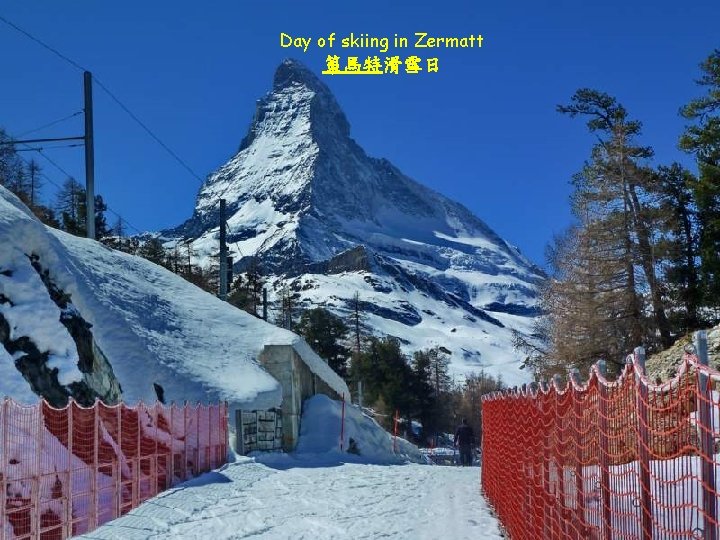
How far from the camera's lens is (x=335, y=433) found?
27.6 meters

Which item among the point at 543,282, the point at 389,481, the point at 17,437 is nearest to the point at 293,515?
the point at 17,437

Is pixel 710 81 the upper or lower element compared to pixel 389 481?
upper

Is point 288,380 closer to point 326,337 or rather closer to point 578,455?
point 578,455

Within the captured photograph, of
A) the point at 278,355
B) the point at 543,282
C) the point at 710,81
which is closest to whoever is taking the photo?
the point at 278,355

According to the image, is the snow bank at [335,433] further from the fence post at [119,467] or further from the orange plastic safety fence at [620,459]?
the orange plastic safety fence at [620,459]

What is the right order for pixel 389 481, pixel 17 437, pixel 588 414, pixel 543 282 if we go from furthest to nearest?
pixel 543 282, pixel 389 481, pixel 17 437, pixel 588 414

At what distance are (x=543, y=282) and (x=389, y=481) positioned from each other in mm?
28408

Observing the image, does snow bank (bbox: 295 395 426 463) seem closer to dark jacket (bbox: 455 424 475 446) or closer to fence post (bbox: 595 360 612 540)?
dark jacket (bbox: 455 424 475 446)

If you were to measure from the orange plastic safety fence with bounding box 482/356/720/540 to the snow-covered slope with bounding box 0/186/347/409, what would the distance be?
9450 millimetres

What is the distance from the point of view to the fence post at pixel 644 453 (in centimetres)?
440

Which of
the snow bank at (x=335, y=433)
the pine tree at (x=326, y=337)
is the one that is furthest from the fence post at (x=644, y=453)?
the pine tree at (x=326, y=337)

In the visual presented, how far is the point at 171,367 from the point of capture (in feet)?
73.4

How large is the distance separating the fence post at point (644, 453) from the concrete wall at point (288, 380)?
2201 centimetres

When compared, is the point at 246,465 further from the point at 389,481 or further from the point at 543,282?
the point at 543,282
